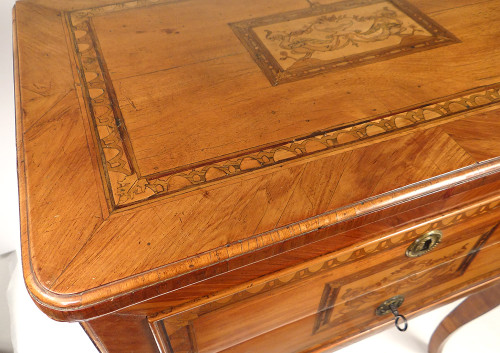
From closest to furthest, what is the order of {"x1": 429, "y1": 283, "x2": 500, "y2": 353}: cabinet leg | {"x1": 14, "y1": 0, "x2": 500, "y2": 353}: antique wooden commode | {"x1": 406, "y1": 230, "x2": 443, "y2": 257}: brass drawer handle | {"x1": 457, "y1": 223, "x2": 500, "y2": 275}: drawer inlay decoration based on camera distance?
{"x1": 14, "y1": 0, "x2": 500, "y2": 353}: antique wooden commode
{"x1": 406, "y1": 230, "x2": 443, "y2": 257}: brass drawer handle
{"x1": 457, "y1": 223, "x2": 500, "y2": 275}: drawer inlay decoration
{"x1": 429, "y1": 283, "x2": 500, "y2": 353}: cabinet leg

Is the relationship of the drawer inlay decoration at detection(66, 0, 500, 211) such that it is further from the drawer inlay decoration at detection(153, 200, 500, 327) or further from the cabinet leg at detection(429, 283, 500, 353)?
the cabinet leg at detection(429, 283, 500, 353)

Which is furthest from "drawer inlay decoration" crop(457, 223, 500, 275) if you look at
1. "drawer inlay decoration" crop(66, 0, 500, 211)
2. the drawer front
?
"drawer inlay decoration" crop(66, 0, 500, 211)

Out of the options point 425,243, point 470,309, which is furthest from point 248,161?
point 470,309

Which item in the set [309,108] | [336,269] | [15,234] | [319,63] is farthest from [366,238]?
[15,234]

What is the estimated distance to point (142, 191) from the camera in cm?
51

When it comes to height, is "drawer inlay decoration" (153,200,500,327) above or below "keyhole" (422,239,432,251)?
above

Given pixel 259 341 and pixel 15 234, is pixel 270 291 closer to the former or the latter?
pixel 259 341

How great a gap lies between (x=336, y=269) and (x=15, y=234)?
1.06 m

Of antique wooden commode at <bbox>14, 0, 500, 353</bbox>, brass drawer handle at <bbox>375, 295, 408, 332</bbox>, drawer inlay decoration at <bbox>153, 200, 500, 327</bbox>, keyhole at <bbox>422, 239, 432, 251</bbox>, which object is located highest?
antique wooden commode at <bbox>14, 0, 500, 353</bbox>

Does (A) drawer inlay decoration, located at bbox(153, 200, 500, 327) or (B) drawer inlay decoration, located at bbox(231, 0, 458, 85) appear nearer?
(A) drawer inlay decoration, located at bbox(153, 200, 500, 327)

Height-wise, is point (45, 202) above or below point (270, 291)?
above

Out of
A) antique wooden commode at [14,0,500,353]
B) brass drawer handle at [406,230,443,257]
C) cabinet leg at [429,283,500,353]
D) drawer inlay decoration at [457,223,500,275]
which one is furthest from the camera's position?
cabinet leg at [429,283,500,353]

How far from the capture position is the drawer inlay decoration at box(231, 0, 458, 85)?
69 cm

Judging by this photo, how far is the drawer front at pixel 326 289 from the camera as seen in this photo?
0.57 meters
